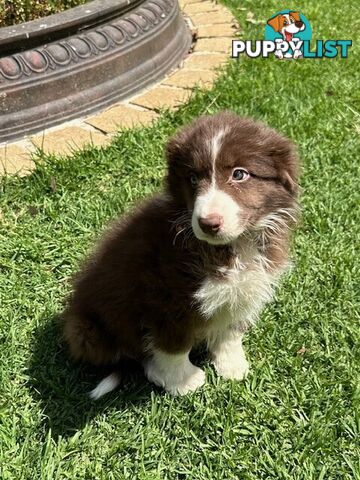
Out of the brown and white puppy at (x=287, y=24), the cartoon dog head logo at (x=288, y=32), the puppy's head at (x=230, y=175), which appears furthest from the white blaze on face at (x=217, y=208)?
the brown and white puppy at (x=287, y=24)

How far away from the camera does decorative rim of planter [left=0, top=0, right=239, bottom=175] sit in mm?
4277

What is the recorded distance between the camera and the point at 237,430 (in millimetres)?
2596

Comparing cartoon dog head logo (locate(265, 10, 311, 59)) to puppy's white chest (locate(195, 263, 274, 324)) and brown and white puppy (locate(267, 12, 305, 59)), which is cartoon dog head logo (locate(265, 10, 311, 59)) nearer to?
brown and white puppy (locate(267, 12, 305, 59))

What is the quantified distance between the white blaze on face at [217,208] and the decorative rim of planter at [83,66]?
265 cm

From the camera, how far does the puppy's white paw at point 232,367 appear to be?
9.37ft

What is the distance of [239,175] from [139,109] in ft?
9.37

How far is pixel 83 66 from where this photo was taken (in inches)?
183

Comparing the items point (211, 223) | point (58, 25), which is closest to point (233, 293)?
point (211, 223)

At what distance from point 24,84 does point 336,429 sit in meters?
3.31

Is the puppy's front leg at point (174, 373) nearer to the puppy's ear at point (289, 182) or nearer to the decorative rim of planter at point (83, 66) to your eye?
the puppy's ear at point (289, 182)

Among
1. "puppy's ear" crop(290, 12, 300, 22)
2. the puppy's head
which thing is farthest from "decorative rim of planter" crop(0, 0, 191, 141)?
the puppy's head

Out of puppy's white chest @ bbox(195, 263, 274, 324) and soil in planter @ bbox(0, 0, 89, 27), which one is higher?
soil in planter @ bbox(0, 0, 89, 27)

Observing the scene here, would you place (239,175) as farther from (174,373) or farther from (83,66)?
(83,66)

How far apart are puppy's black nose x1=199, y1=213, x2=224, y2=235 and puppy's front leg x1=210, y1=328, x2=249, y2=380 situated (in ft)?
2.95
